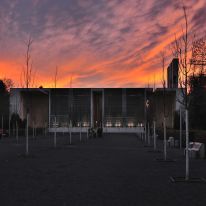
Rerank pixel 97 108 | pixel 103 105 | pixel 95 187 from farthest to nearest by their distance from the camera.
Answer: pixel 97 108 → pixel 103 105 → pixel 95 187

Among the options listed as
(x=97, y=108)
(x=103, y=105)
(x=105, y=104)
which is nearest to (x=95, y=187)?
(x=105, y=104)

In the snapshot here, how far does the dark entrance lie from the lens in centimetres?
10351

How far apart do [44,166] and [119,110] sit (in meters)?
82.3

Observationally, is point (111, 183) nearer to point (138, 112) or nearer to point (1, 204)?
point (1, 204)

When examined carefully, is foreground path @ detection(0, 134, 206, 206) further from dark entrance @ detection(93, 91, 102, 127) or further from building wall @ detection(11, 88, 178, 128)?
dark entrance @ detection(93, 91, 102, 127)

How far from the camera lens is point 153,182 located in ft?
40.1

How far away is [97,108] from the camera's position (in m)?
106

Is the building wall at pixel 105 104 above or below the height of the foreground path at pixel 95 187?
above

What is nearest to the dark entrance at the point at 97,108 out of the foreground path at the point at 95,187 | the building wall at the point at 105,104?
the building wall at the point at 105,104

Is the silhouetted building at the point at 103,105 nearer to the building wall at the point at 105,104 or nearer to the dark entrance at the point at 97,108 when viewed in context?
the building wall at the point at 105,104

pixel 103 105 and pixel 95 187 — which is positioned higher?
pixel 103 105

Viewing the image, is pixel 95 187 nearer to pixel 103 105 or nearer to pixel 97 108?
pixel 103 105

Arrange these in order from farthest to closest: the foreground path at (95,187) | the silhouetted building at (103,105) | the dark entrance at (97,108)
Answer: the dark entrance at (97,108) < the silhouetted building at (103,105) < the foreground path at (95,187)

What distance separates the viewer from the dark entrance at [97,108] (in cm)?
10351
